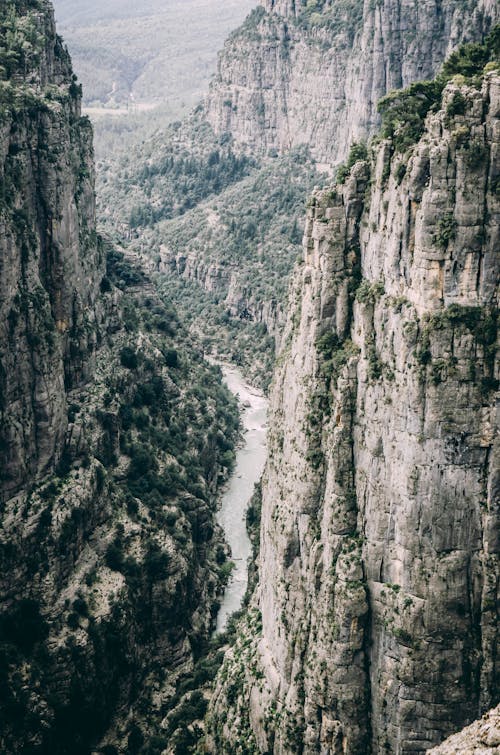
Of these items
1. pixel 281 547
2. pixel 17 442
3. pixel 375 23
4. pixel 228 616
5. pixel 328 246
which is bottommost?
pixel 228 616

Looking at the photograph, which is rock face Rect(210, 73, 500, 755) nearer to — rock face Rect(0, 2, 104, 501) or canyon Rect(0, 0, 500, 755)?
canyon Rect(0, 0, 500, 755)

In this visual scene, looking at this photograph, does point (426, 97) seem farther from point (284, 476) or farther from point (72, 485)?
point (72, 485)

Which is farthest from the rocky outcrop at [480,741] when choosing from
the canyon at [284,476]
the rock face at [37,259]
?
the rock face at [37,259]

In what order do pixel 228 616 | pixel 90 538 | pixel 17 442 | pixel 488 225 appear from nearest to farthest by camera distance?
pixel 488 225, pixel 17 442, pixel 90 538, pixel 228 616

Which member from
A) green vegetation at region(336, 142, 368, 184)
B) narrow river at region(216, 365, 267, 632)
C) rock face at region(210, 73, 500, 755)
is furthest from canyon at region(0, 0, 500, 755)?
narrow river at region(216, 365, 267, 632)

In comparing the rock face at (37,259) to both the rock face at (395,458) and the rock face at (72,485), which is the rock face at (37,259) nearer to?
the rock face at (72,485)

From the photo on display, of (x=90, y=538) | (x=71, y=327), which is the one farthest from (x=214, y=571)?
(x=71, y=327)

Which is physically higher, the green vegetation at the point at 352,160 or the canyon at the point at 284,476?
the green vegetation at the point at 352,160

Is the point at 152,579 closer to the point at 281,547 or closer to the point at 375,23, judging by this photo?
the point at 281,547
